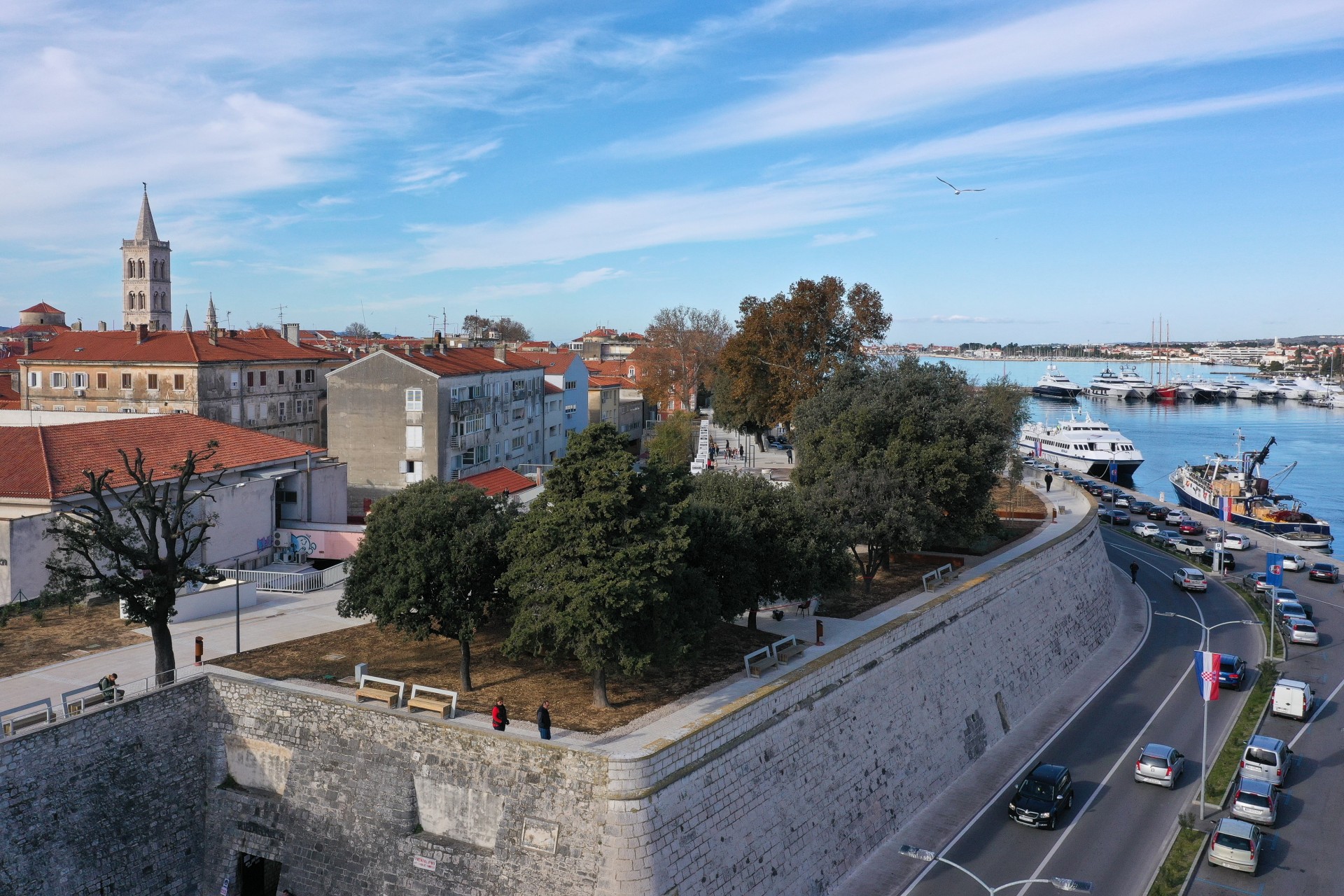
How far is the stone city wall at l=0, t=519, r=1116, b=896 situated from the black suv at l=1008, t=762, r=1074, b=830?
2.96 m

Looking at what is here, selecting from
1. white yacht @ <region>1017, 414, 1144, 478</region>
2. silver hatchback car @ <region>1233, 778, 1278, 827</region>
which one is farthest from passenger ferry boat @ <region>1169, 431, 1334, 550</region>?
silver hatchback car @ <region>1233, 778, 1278, 827</region>

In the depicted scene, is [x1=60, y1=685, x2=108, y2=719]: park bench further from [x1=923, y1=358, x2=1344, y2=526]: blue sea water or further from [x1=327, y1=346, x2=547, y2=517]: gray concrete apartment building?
[x1=923, y1=358, x2=1344, y2=526]: blue sea water

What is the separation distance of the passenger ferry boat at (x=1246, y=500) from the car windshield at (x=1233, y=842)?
47.3 metres

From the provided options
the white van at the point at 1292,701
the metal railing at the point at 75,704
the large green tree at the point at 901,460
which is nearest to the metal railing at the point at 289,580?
the metal railing at the point at 75,704

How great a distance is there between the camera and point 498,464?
198 feet

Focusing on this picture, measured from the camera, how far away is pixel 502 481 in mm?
55188

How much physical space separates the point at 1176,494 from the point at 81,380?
279 ft

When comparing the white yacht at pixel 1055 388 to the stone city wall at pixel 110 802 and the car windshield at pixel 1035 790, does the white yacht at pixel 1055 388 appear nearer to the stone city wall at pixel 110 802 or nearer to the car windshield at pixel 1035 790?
the car windshield at pixel 1035 790

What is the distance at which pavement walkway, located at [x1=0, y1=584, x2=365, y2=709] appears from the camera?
24266 millimetres

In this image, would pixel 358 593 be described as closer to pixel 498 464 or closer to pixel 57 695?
pixel 57 695

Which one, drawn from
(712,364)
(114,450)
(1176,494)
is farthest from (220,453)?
(1176,494)

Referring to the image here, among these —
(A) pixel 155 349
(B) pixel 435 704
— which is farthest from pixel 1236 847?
(A) pixel 155 349

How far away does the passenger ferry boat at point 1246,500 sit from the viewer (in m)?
65.8

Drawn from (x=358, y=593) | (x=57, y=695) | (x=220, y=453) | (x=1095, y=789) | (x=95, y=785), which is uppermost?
(x=220, y=453)
